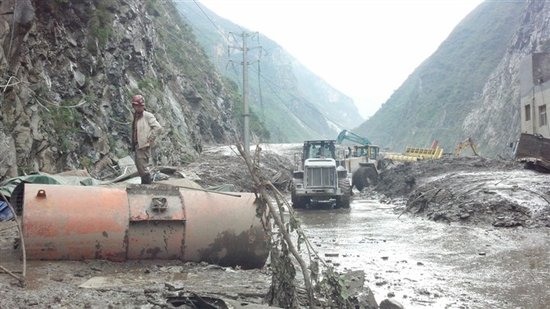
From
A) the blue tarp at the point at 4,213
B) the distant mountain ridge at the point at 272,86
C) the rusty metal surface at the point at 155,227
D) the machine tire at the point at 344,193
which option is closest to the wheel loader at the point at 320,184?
the machine tire at the point at 344,193

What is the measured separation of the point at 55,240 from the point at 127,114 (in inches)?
561

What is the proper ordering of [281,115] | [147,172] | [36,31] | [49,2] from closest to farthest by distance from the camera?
[147,172], [36,31], [49,2], [281,115]

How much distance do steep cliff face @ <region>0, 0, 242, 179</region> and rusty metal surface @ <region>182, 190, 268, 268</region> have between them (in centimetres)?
85

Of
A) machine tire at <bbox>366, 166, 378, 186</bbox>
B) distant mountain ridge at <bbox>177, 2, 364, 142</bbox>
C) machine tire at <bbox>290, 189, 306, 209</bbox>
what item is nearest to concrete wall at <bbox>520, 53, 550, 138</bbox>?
machine tire at <bbox>366, 166, 378, 186</bbox>

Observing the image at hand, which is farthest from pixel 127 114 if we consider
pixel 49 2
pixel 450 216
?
pixel 450 216

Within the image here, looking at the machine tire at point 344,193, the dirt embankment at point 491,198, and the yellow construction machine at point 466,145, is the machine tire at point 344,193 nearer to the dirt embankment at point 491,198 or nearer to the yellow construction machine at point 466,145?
the dirt embankment at point 491,198

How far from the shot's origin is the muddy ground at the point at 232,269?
14.5 ft

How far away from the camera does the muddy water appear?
6.15 metres

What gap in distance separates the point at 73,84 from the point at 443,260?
1158 centimetres

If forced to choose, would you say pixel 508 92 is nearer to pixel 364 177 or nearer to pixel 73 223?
pixel 364 177

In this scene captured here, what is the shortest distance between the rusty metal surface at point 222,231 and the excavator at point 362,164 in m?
19.6

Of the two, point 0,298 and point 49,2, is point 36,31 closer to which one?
point 49,2

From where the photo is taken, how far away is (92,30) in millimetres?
17047

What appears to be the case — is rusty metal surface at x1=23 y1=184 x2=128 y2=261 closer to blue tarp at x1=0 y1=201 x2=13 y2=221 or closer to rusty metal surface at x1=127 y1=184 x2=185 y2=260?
rusty metal surface at x1=127 y1=184 x2=185 y2=260
